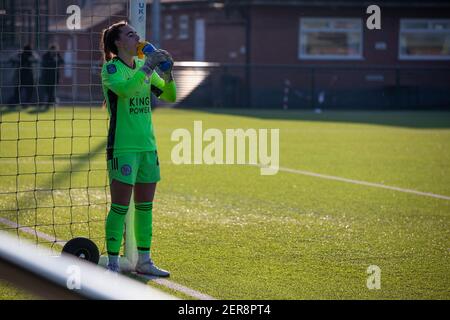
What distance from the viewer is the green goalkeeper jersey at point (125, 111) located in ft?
18.8

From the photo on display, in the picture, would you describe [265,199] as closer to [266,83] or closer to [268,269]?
[268,269]

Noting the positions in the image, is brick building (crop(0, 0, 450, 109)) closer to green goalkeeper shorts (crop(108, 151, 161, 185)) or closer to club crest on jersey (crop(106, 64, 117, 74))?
green goalkeeper shorts (crop(108, 151, 161, 185))

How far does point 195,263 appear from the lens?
655 cm

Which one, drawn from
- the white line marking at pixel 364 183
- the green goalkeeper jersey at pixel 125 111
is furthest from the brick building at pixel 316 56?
the green goalkeeper jersey at pixel 125 111

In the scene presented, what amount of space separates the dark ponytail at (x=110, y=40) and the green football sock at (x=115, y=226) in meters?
1.19

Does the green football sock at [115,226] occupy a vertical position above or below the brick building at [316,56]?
below

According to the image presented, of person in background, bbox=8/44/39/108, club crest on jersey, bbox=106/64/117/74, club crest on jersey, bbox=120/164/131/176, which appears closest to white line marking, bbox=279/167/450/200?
club crest on jersey, bbox=120/164/131/176

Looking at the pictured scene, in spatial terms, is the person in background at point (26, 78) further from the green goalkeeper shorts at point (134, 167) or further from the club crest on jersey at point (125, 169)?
the club crest on jersey at point (125, 169)

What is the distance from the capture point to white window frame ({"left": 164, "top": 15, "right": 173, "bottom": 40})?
42.3 metres

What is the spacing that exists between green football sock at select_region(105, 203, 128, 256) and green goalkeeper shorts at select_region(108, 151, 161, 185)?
0.74 feet

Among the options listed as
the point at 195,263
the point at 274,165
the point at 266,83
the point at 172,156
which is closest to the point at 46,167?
the point at 172,156

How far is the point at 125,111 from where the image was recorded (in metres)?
5.83

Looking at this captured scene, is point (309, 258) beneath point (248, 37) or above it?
beneath
